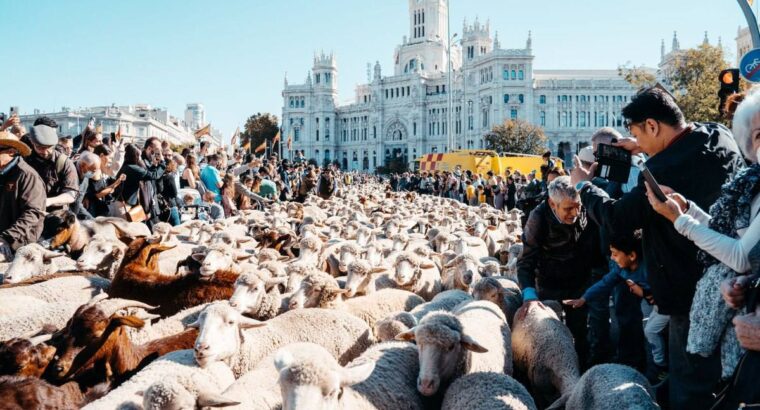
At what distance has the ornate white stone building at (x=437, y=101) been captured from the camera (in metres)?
79.7

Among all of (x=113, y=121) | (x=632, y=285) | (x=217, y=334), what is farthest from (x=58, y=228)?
(x=113, y=121)

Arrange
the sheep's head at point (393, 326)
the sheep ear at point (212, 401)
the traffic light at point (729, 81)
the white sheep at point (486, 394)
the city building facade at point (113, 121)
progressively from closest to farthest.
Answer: the sheep ear at point (212, 401)
the white sheep at point (486, 394)
the sheep's head at point (393, 326)
the traffic light at point (729, 81)
the city building facade at point (113, 121)

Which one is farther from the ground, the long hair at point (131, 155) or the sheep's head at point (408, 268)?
the long hair at point (131, 155)

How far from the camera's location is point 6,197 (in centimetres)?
477

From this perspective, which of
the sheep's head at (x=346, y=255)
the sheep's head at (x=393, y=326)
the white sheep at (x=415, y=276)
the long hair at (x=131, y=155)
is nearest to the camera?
the sheep's head at (x=393, y=326)

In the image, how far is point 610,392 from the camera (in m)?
2.97

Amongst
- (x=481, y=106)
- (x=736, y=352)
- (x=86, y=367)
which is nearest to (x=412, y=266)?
(x=86, y=367)

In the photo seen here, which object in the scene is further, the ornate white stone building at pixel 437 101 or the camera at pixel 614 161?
the ornate white stone building at pixel 437 101

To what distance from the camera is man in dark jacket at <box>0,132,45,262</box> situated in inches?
184

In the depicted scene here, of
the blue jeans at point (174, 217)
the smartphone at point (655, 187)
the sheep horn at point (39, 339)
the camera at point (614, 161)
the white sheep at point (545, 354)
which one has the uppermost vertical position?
the camera at point (614, 161)

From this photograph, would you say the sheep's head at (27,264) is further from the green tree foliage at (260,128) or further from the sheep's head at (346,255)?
the green tree foliage at (260,128)

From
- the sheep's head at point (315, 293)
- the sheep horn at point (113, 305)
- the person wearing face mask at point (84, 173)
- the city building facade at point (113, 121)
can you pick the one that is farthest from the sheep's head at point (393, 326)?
the city building facade at point (113, 121)

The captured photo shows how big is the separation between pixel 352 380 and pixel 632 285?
1.98 meters

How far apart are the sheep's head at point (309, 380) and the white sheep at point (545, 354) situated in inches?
67.8
